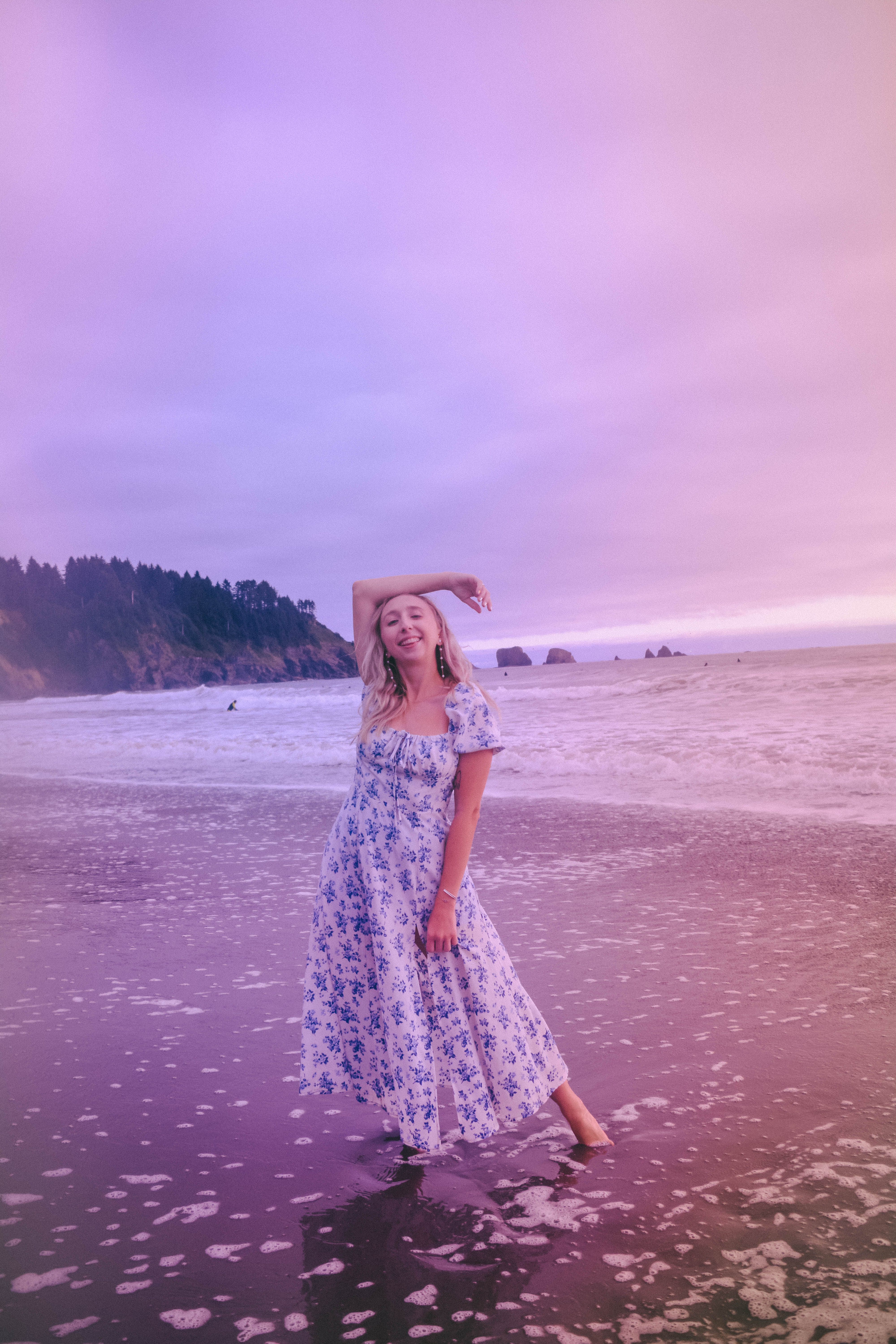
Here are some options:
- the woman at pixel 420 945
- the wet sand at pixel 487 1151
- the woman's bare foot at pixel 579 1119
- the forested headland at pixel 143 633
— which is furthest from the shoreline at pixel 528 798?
the forested headland at pixel 143 633

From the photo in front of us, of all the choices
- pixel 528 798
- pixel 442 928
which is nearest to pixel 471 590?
pixel 442 928

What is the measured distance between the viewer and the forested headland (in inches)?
2552

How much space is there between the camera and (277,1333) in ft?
5.93

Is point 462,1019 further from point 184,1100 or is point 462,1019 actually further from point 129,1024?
point 129,1024

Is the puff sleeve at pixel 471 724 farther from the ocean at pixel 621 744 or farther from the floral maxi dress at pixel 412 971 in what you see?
the ocean at pixel 621 744

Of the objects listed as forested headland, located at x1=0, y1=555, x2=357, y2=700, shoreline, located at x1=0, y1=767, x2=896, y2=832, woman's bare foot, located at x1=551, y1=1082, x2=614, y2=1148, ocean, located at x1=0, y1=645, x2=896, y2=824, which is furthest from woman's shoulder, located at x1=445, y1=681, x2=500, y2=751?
forested headland, located at x1=0, y1=555, x2=357, y2=700

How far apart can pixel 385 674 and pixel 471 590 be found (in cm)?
39

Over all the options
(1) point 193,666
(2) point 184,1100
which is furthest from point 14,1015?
(1) point 193,666

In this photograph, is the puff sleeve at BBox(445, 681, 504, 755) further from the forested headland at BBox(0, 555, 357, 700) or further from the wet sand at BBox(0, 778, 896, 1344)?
the forested headland at BBox(0, 555, 357, 700)

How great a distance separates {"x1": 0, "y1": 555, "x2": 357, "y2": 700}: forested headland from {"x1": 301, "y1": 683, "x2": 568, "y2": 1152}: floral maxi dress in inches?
2537

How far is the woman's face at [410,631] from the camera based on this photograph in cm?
262

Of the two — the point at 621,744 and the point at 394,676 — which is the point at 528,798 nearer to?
the point at 621,744

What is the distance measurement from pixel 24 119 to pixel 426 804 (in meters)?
13.6

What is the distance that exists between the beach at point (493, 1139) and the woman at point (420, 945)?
27cm
